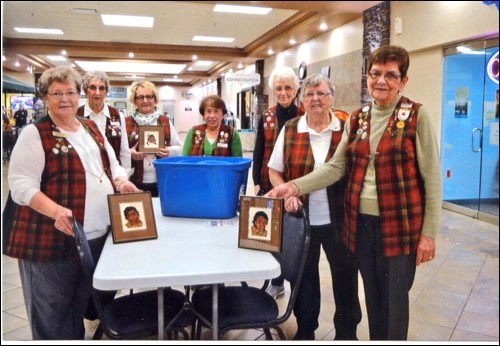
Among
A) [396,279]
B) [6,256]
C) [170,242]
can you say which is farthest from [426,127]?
[6,256]

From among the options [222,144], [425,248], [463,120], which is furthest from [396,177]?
[463,120]

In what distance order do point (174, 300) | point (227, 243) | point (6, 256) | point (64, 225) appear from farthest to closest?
point (174, 300) → point (227, 243) → point (64, 225) → point (6, 256)

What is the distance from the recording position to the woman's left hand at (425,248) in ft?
4.91

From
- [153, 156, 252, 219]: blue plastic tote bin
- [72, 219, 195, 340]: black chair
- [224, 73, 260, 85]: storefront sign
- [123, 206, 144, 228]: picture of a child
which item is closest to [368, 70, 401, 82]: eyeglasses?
[224, 73, 260, 85]: storefront sign

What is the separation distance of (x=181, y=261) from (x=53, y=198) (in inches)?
17.7

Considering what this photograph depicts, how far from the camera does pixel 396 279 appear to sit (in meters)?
1.53

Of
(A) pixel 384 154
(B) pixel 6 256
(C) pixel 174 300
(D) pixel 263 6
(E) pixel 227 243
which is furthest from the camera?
(C) pixel 174 300

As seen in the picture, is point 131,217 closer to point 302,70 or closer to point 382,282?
point 382,282

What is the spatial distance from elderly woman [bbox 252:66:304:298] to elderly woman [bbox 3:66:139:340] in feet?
3.09

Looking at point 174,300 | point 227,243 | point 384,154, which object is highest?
point 384,154

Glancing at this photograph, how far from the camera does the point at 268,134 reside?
7.75 ft

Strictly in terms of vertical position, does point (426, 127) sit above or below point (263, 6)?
below

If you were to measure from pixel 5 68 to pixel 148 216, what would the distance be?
77cm

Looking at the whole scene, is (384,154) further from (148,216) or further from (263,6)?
(148,216)
